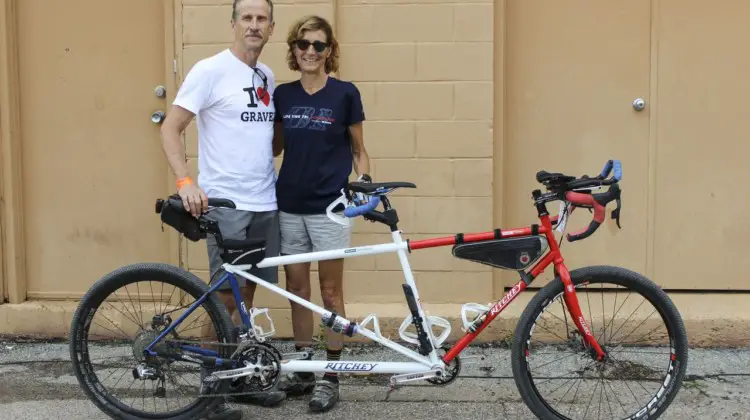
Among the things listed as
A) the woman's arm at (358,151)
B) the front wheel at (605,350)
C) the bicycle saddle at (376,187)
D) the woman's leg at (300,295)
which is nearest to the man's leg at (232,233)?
the woman's leg at (300,295)

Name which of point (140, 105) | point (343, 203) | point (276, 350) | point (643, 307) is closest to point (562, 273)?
point (643, 307)

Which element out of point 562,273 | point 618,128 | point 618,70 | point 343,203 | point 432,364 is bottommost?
point 432,364

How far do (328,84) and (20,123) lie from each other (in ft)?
8.30

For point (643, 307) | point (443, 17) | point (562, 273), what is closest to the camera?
point (562, 273)

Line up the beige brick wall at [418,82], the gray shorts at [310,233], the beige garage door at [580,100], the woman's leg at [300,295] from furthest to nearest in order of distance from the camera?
1. the beige garage door at [580,100]
2. the beige brick wall at [418,82]
3. the woman's leg at [300,295]
4. the gray shorts at [310,233]

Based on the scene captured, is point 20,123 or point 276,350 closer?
point 276,350

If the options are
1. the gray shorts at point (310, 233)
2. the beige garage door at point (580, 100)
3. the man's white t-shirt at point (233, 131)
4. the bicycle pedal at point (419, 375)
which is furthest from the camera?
the beige garage door at point (580, 100)

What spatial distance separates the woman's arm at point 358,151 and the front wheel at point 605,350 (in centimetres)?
108

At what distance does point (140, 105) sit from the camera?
5438 mm

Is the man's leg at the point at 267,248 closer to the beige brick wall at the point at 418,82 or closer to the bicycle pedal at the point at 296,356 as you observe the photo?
the bicycle pedal at the point at 296,356

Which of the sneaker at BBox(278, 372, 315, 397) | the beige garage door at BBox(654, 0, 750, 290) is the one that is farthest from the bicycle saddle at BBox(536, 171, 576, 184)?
the beige garage door at BBox(654, 0, 750, 290)

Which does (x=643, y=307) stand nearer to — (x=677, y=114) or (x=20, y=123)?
(x=677, y=114)

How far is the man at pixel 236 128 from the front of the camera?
3.90m

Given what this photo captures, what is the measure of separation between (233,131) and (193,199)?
1.44 ft
